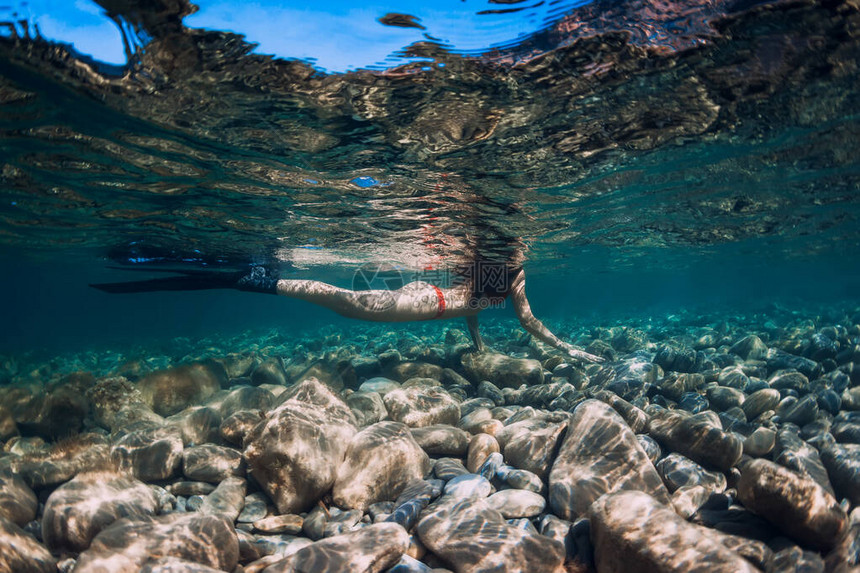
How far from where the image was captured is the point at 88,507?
10.9 feet

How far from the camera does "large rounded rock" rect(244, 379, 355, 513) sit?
155 inches

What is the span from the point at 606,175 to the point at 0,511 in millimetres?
11700

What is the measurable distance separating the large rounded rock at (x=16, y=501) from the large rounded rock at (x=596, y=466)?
4.97 meters

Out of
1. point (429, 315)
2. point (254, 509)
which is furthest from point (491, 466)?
point (429, 315)

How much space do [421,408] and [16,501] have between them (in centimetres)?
447

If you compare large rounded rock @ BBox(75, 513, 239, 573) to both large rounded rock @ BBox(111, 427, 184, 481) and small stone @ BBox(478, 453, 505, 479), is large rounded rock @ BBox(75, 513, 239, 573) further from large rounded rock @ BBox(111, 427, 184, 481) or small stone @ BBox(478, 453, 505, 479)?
small stone @ BBox(478, 453, 505, 479)

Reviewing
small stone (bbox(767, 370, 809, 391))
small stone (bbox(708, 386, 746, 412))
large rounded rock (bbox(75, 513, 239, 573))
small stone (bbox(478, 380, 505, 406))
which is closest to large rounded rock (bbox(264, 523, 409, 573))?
large rounded rock (bbox(75, 513, 239, 573))

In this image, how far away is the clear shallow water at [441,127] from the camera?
4922mm

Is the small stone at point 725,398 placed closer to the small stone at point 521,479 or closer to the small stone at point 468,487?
the small stone at point 521,479

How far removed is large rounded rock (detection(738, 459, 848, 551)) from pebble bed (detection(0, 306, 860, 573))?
0.5 inches

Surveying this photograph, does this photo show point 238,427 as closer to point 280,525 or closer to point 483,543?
point 280,525

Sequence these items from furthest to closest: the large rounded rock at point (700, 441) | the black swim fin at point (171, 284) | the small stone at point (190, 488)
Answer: the black swim fin at point (171, 284) < the small stone at point (190, 488) < the large rounded rock at point (700, 441)

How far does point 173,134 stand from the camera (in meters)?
6.91

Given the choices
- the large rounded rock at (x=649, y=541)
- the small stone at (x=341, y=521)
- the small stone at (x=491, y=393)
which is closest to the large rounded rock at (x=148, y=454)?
the small stone at (x=341, y=521)
